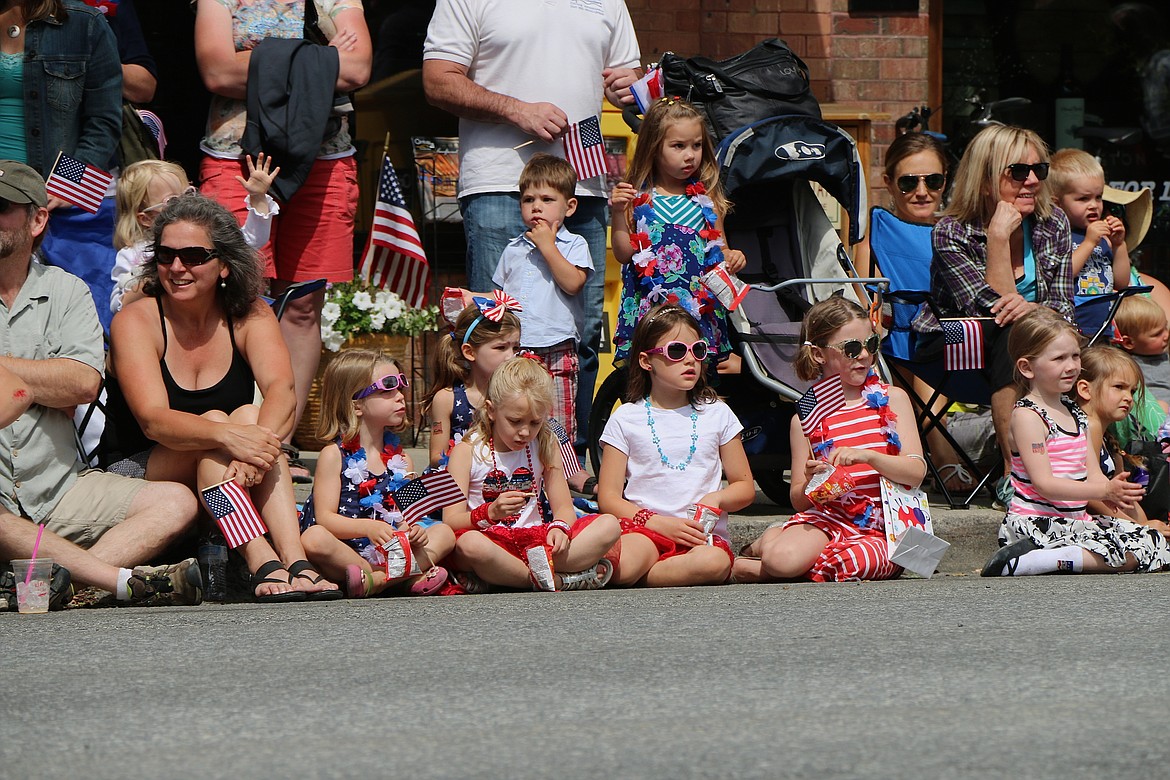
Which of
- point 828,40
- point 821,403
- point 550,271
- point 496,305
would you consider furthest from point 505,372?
point 828,40

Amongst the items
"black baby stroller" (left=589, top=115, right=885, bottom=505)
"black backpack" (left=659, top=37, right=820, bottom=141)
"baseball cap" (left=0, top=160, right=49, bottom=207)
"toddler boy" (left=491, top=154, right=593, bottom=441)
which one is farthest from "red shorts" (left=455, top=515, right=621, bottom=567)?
"black backpack" (left=659, top=37, right=820, bottom=141)

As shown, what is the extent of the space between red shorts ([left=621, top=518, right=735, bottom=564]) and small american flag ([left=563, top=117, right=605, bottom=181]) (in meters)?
1.78

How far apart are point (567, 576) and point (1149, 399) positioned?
3058 mm

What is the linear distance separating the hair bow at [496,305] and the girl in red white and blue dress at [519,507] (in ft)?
1.23

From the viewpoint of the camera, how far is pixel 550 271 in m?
7.10

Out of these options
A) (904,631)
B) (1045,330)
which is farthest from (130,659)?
(1045,330)

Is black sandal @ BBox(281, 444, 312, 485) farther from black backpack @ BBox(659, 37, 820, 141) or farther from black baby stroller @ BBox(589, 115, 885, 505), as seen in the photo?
black backpack @ BBox(659, 37, 820, 141)

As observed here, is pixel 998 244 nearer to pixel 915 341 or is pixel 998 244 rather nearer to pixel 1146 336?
pixel 915 341

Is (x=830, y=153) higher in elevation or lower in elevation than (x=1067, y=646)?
higher

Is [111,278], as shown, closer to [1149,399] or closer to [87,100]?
[87,100]

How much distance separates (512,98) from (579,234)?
26.5 inches

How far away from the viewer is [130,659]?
4445mm

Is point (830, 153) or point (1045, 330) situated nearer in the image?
point (1045, 330)

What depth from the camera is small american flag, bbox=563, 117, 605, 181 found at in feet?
23.8
